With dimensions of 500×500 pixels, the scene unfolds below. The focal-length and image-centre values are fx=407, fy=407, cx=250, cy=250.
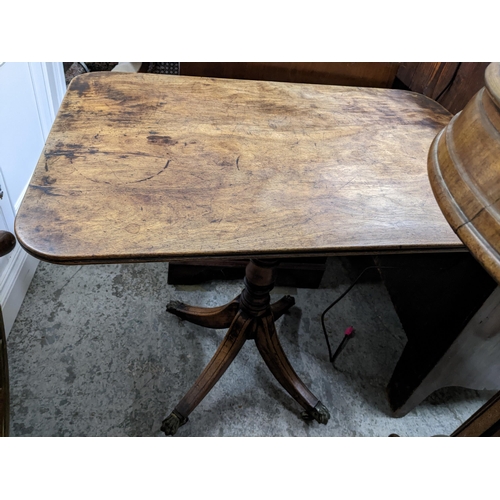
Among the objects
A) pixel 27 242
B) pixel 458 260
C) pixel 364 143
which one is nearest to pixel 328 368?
pixel 458 260

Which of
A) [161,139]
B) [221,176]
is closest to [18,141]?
[161,139]

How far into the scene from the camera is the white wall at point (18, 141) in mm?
1257

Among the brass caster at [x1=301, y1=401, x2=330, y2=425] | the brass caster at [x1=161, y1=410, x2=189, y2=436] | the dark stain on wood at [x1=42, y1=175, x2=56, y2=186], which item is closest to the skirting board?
the brass caster at [x1=161, y1=410, x2=189, y2=436]

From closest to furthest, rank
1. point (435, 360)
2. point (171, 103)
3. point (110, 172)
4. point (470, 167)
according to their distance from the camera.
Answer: point (470, 167)
point (110, 172)
point (171, 103)
point (435, 360)

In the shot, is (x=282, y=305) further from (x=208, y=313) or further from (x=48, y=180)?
(x=48, y=180)

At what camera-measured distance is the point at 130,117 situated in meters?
0.89

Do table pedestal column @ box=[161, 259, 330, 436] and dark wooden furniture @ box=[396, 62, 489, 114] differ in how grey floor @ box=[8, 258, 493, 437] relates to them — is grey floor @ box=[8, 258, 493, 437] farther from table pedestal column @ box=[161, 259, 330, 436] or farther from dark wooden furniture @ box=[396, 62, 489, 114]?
dark wooden furniture @ box=[396, 62, 489, 114]

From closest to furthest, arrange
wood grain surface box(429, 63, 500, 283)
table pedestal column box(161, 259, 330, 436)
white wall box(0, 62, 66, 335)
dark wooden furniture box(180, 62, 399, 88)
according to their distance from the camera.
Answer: wood grain surface box(429, 63, 500, 283)
table pedestal column box(161, 259, 330, 436)
white wall box(0, 62, 66, 335)
dark wooden furniture box(180, 62, 399, 88)

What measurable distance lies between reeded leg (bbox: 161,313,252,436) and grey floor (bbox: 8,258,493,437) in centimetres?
6

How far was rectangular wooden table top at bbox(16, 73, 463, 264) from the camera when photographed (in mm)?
647

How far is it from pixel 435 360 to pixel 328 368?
38 centimetres

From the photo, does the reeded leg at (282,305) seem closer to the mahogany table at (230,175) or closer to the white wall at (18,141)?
the mahogany table at (230,175)

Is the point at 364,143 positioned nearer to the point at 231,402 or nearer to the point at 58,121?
the point at 58,121

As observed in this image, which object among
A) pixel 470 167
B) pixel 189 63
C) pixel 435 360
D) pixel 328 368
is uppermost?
pixel 470 167
